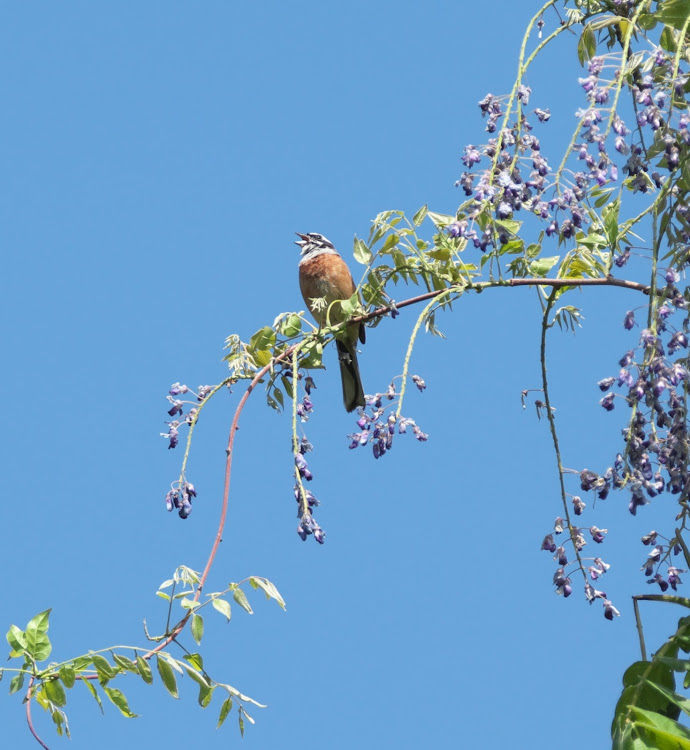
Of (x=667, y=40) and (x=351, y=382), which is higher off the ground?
(x=351, y=382)

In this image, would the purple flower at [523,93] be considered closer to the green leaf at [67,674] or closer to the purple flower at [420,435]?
the purple flower at [420,435]

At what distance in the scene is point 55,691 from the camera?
285cm

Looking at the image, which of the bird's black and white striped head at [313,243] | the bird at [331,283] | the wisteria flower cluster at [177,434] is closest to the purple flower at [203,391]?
the wisteria flower cluster at [177,434]

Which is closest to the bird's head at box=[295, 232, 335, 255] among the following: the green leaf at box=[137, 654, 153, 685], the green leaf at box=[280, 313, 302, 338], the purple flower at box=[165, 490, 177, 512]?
the green leaf at box=[280, 313, 302, 338]

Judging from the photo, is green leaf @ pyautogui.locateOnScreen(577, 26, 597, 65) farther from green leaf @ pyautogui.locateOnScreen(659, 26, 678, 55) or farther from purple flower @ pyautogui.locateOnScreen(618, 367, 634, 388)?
purple flower @ pyautogui.locateOnScreen(618, 367, 634, 388)

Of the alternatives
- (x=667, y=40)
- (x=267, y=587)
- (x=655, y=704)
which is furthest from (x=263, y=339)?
(x=655, y=704)

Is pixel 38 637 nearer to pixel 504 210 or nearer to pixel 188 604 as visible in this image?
pixel 188 604

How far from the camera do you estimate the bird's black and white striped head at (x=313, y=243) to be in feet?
21.2

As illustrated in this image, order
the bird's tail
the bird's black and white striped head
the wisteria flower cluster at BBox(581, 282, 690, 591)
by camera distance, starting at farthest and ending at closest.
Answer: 1. the bird's black and white striped head
2. the bird's tail
3. the wisteria flower cluster at BBox(581, 282, 690, 591)

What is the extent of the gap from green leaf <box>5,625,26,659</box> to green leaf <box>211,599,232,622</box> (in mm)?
512

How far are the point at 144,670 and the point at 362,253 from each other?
1.25 metres

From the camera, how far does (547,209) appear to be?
2.57 meters

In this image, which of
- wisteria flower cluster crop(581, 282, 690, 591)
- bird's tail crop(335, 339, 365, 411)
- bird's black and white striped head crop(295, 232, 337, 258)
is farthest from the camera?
bird's black and white striped head crop(295, 232, 337, 258)

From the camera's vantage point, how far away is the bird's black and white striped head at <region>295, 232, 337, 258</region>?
647 centimetres
